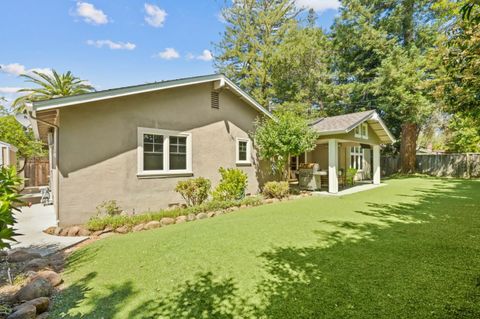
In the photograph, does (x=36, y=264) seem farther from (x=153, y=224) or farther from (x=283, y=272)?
(x=283, y=272)

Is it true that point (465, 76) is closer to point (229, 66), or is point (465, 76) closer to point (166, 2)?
point (166, 2)

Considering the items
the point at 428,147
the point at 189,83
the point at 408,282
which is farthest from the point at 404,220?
the point at 428,147

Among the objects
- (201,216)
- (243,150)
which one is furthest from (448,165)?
(201,216)

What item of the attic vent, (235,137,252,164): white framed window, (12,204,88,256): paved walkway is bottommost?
(12,204,88,256): paved walkway

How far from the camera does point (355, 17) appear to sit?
21750 millimetres

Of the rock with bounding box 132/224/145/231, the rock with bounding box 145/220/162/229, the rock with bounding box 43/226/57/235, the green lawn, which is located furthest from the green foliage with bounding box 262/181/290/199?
the rock with bounding box 43/226/57/235

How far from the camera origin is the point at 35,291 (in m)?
3.38

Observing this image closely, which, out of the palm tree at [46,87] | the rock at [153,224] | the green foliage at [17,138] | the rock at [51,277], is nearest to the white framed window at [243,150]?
the rock at [153,224]

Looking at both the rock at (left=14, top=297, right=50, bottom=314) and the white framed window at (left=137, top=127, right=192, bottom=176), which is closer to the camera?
the rock at (left=14, top=297, right=50, bottom=314)

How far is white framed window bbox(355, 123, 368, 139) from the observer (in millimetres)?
14195

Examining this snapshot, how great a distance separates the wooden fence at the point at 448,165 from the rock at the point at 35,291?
26.9 m

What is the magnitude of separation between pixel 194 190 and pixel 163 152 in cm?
178

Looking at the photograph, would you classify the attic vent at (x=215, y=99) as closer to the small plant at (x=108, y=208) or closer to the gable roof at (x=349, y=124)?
the small plant at (x=108, y=208)

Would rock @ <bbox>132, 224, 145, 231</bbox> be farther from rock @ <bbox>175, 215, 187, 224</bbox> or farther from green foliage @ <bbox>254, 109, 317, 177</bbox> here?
green foliage @ <bbox>254, 109, 317, 177</bbox>
